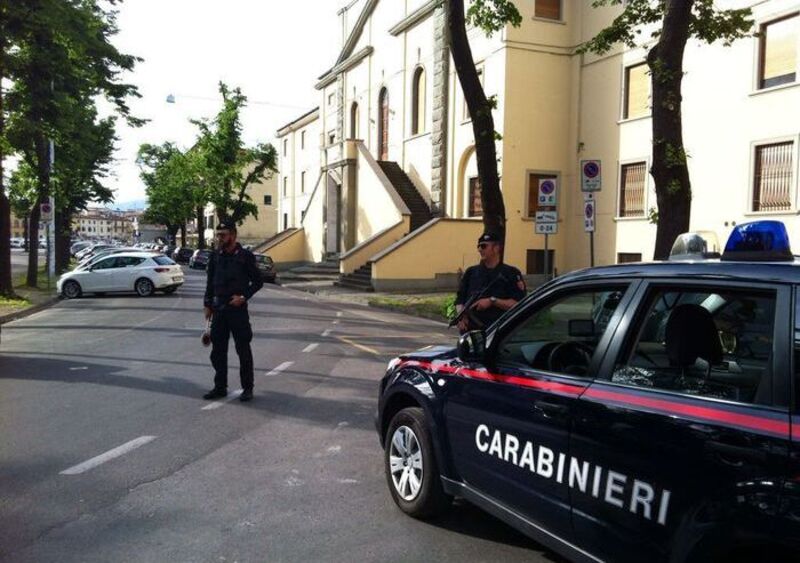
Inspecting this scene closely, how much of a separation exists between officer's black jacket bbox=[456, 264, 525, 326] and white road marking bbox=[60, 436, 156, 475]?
3052 mm

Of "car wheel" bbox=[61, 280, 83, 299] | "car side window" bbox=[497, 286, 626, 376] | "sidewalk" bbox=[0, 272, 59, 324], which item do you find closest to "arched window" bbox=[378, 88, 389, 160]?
"car wheel" bbox=[61, 280, 83, 299]

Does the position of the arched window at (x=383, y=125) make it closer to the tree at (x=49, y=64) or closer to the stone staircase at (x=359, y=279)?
the stone staircase at (x=359, y=279)

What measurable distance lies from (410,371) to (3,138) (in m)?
20.7

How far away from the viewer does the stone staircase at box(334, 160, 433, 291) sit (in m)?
28.5

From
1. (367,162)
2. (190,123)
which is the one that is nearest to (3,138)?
(367,162)

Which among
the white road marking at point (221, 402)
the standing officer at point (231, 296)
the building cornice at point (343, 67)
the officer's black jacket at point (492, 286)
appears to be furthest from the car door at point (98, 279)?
the officer's black jacket at point (492, 286)

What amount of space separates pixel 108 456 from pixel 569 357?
3.89m

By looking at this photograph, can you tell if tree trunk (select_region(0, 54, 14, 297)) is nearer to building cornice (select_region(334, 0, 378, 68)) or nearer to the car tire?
the car tire

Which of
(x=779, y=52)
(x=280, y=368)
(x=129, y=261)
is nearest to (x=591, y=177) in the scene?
(x=280, y=368)

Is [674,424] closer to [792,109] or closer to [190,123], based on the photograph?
[792,109]

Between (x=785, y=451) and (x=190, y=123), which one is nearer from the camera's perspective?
(x=785, y=451)

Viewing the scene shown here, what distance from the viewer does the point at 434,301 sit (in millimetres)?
21531

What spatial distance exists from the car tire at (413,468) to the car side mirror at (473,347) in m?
0.58

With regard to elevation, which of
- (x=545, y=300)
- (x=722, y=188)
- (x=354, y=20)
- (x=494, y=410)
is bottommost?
(x=494, y=410)
